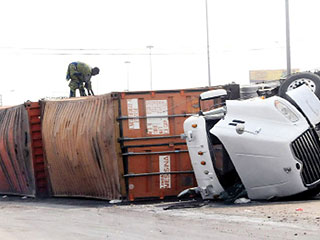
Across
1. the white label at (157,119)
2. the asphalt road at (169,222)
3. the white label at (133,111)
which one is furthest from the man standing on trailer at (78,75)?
the asphalt road at (169,222)

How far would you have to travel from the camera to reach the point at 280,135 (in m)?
9.20

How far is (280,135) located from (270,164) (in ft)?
1.60

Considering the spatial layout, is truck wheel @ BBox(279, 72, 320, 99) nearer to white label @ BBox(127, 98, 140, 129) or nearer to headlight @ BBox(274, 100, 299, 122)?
headlight @ BBox(274, 100, 299, 122)

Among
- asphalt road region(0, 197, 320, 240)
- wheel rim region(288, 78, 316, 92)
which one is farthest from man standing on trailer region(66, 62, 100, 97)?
wheel rim region(288, 78, 316, 92)

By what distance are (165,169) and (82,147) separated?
1.93 meters

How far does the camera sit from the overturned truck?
9.16 metres

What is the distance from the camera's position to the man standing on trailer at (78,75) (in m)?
15.1

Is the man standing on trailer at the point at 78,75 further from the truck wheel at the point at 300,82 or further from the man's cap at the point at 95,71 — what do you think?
the truck wheel at the point at 300,82

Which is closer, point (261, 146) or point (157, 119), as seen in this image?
point (261, 146)

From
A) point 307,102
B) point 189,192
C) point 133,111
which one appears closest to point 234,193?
point 189,192

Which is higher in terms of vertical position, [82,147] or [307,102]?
[307,102]

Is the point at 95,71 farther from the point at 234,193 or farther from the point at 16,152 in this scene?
the point at 234,193

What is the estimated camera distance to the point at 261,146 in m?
9.27

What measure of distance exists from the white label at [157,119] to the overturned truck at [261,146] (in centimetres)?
134
